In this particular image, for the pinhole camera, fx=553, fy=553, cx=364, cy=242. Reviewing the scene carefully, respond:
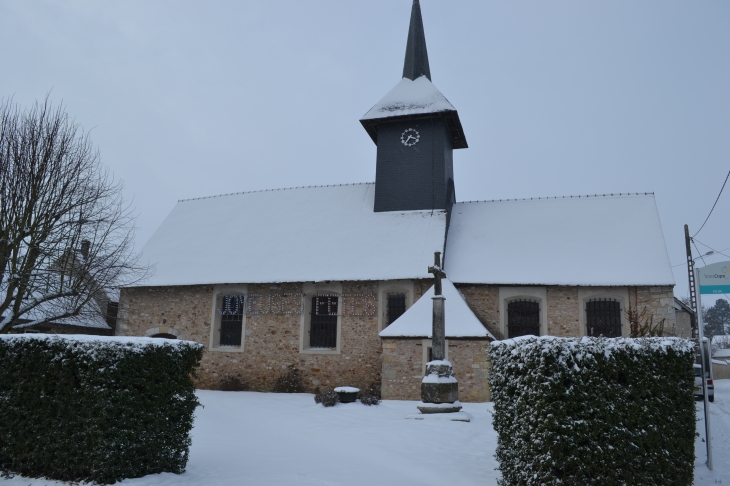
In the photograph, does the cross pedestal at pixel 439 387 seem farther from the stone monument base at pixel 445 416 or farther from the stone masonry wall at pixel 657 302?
the stone masonry wall at pixel 657 302

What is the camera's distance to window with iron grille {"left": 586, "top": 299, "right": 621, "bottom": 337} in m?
14.8

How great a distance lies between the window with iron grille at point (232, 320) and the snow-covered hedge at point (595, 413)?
13.3 meters

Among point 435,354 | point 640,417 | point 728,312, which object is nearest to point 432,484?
point 640,417

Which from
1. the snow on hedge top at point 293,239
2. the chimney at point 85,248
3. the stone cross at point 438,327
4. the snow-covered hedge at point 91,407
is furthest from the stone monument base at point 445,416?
the chimney at point 85,248

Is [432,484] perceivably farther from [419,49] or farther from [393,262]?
[419,49]

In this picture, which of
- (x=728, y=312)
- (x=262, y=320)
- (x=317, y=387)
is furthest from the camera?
(x=728, y=312)

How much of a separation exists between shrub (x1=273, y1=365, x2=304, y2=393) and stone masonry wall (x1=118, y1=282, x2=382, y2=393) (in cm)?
14

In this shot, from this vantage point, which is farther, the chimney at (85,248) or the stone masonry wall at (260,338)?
the stone masonry wall at (260,338)

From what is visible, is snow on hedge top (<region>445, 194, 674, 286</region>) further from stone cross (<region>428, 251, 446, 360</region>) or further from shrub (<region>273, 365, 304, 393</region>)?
shrub (<region>273, 365, 304, 393</region>)

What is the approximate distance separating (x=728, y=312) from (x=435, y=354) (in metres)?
70.7

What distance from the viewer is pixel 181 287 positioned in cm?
1783

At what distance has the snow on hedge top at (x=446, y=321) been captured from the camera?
45.3ft

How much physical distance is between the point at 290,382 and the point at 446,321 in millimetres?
5052

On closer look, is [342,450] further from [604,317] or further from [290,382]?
[604,317]
